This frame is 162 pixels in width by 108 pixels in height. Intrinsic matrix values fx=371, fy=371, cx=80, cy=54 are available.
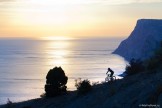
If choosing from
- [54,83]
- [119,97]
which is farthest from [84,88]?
[119,97]

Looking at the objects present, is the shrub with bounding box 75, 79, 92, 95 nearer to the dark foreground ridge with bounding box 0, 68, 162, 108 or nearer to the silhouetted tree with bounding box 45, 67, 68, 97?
the dark foreground ridge with bounding box 0, 68, 162, 108

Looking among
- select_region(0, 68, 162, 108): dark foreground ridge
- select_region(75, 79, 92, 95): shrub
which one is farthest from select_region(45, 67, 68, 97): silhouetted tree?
select_region(75, 79, 92, 95): shrub

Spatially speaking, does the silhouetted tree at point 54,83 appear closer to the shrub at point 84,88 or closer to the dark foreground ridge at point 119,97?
the dark foreground ridge at point 119,97

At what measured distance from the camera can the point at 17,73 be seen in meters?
129

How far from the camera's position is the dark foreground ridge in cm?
1692

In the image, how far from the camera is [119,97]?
63.3 ft

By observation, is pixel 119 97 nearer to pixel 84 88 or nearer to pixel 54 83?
pixel 84 88

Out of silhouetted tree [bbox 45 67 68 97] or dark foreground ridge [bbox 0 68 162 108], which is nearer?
dark foreground ridge [bbox 0 68 162 108]

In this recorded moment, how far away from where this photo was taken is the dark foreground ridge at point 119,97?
16922mm

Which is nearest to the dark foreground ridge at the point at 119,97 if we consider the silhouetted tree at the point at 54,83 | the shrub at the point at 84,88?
the shrub at the point at 84,88

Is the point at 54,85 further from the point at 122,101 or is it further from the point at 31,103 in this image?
the point at 122,101

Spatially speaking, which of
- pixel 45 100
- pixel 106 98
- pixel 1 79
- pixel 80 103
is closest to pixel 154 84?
pixel 106 98

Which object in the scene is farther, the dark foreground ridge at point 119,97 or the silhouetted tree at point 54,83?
the silhouetted tree at point 54,83

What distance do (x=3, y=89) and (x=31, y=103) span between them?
68997 millimetres
